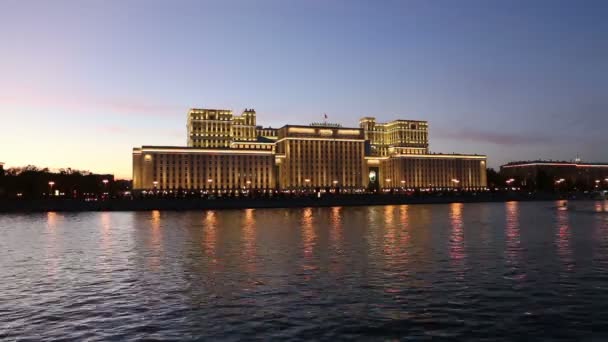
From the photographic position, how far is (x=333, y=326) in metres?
13.4

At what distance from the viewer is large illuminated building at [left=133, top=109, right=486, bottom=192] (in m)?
167

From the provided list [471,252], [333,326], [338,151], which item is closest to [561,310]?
[333,326]

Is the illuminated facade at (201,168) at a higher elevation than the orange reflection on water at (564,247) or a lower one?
higher

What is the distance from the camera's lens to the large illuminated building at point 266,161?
167000mm

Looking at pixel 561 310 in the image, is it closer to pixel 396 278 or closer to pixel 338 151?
pixel 396 278

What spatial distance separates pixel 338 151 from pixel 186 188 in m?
54.1

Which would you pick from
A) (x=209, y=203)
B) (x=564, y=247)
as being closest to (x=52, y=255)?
(x=564, y=247)

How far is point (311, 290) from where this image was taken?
58.7 feet

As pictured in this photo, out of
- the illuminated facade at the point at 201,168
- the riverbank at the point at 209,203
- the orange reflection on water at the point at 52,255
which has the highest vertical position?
the illuminated facade at the point at 201,168

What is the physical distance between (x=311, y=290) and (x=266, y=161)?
522 ft

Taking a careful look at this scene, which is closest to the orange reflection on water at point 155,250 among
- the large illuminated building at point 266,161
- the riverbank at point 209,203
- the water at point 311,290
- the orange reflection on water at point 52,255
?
the water at point 311,290

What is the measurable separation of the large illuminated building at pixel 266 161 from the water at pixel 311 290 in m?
137

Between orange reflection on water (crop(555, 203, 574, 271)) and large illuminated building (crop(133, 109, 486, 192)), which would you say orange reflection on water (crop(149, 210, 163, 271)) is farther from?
A: large illuminated building (crop(133, 109, 486, 192))

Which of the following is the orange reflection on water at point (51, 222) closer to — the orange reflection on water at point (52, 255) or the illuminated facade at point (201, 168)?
the orange reflection on water at point (52, 255)
